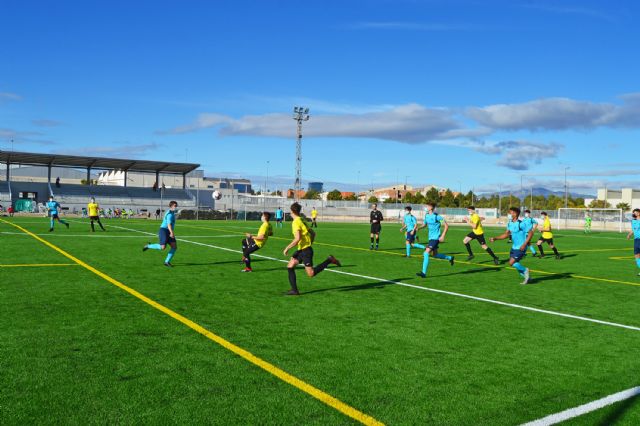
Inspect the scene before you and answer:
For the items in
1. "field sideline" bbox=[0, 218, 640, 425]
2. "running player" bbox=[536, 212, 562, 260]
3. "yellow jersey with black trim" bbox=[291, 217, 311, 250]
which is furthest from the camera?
"running player" bbox=[536, 212, 562, 260]

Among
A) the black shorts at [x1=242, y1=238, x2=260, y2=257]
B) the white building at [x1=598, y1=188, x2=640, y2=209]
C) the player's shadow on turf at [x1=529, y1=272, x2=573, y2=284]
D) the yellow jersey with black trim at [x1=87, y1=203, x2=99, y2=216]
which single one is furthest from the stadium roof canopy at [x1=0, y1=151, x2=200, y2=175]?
the white building at [x1=598, y1=188, x2=640, y2=209]

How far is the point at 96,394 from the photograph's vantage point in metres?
5.04

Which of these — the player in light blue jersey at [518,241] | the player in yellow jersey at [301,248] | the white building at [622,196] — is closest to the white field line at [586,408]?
the player in yellow jersey at [301,248]

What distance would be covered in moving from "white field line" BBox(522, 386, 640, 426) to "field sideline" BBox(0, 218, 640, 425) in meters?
0.07

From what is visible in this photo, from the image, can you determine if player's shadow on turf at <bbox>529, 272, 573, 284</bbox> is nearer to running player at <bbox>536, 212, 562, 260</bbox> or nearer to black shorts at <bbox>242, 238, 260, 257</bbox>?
running player at <bbox>536, 212, 562, 260</bbox>

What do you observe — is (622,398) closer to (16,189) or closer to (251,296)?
(251,296)

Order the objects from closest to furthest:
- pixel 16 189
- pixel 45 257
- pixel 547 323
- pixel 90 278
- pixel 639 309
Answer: pixel 547 323, pixel 639 309, pixel 90 278, pixel 45 257, pixel 16 189

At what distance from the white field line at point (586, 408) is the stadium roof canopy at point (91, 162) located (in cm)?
7331

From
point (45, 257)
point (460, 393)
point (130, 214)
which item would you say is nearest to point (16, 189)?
point (130, 214)

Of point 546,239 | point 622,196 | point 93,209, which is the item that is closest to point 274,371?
point 546,239

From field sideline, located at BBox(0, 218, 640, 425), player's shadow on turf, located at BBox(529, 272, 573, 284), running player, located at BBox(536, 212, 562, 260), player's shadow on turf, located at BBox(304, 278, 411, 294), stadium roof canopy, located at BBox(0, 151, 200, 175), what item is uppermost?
stadium roof canopy, located at BBox(0, 151, 200, 175)

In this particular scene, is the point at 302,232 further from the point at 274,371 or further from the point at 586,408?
the point at 586,408

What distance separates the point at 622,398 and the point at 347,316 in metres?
4.43

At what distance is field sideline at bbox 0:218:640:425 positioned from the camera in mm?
4867
